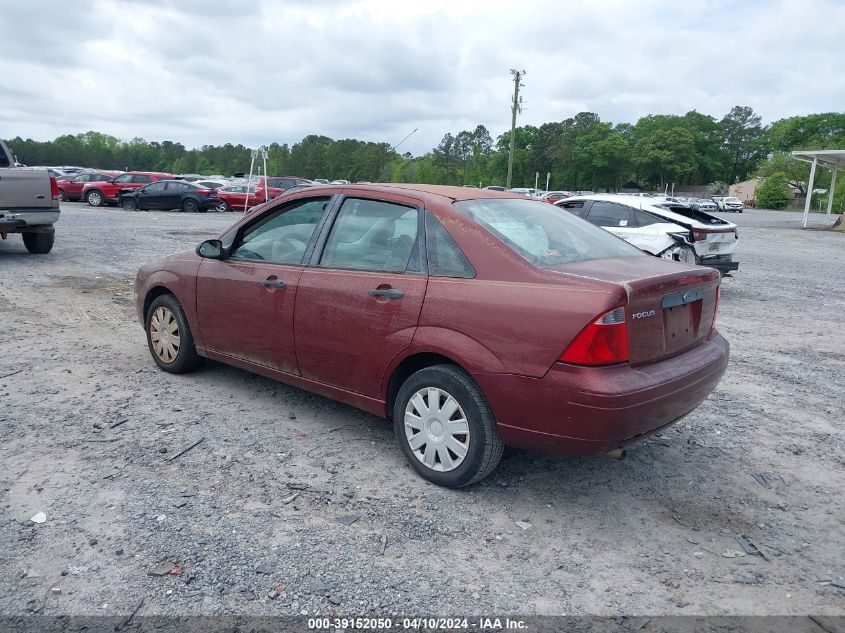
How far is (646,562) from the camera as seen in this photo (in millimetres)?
3086

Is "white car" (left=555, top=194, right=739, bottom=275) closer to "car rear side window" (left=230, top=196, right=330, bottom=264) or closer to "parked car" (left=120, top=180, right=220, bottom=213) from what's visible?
"car rear side window" (left=230, top=196, right=330, bottom=264)

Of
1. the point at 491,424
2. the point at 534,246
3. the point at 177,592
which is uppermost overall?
the point at 534,246

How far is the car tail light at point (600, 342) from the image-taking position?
3.10 m

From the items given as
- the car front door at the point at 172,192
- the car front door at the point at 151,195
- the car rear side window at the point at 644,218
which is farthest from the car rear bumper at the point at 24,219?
the car front door at the point at 151,195

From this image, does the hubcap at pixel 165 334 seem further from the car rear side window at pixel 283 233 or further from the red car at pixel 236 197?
the red car at pixel 236 197

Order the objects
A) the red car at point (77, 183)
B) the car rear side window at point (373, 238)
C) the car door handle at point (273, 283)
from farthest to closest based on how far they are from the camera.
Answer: the red car at point (77, 183) → the car door handle at point (273, 283) → the car rear side window at point (373, 238)

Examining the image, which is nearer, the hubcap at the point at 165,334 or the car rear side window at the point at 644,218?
the hubcap at the point at 165,334

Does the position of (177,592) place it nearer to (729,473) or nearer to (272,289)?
(272,289)

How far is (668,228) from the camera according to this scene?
10.3 m

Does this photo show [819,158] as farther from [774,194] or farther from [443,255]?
[774,194]

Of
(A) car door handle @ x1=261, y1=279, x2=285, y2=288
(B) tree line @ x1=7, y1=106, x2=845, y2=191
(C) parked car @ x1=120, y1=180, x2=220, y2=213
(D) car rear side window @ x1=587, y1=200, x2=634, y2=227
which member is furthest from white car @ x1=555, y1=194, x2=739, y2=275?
(B) tree line @ x1=7, y1=106, x2=845, y2=191

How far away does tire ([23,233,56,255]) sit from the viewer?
1240 cm

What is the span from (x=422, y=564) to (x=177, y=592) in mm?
1051

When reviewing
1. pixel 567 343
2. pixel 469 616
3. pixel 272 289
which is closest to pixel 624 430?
pixel 567 343
